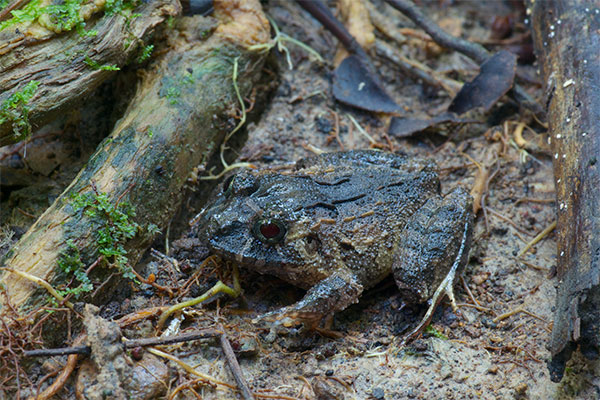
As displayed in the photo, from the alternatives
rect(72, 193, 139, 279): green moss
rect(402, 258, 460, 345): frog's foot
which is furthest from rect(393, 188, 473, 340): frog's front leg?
rect(72, 193, 139, 279): green moss

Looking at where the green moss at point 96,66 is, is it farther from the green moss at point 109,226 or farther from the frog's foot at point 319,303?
the frog's foot at point 319,303

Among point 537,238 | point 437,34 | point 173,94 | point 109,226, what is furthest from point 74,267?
point 437,34

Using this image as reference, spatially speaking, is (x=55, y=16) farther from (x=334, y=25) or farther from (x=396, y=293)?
(x=396, y=293)

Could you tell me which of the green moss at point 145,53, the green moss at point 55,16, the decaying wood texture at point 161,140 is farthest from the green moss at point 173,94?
the green moss at point 55,16

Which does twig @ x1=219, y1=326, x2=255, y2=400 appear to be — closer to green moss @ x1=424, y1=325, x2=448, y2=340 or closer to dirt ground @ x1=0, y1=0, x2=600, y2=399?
dirt ground @ x1=0, y1=0, x2=600, y2=399

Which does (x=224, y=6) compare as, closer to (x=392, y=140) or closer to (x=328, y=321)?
(x=392, y=140)

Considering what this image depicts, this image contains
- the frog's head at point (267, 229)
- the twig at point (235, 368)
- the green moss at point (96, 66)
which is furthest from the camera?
the green moss at point (96, 66)

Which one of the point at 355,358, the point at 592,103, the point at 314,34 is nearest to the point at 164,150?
the point at 355,358
